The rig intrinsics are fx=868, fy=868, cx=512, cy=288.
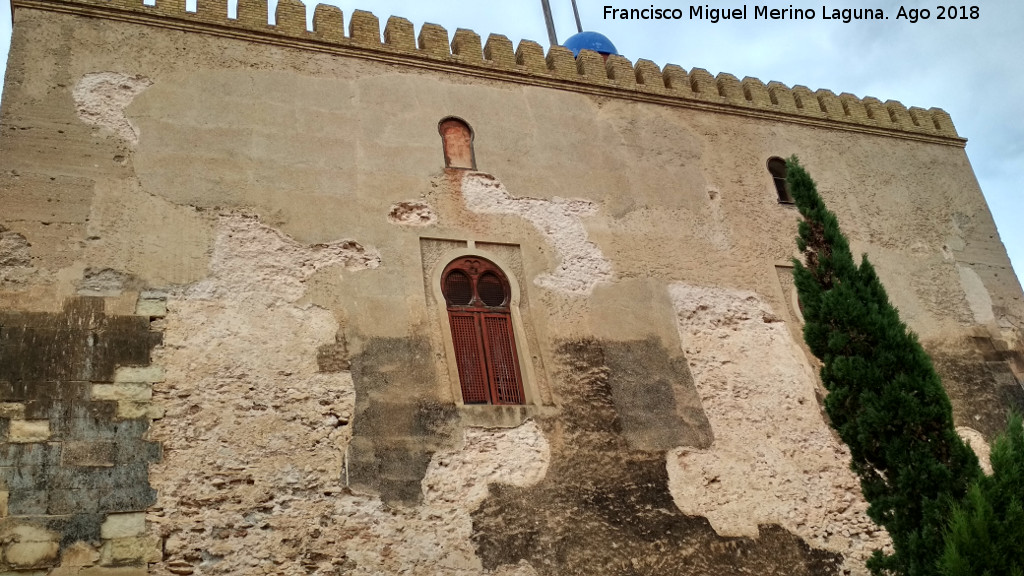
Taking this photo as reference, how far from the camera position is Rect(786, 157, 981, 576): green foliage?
5516 mm

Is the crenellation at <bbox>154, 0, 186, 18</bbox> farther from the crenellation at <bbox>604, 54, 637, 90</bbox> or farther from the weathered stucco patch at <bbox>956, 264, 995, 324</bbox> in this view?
the weathered stucco patch at <bbox>956, 264, 995, 324</bbox>

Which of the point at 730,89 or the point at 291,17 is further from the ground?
the point at 291,17

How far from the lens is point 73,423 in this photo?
5.52m

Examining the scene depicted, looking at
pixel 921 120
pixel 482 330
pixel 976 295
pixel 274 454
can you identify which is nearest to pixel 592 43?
pixel 921 120

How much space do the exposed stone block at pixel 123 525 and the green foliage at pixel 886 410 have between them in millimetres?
4664

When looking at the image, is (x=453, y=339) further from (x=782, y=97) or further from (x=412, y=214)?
(x=782, y=97)

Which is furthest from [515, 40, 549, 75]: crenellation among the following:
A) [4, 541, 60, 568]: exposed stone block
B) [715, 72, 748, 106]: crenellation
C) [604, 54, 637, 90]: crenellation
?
[4, 541, 60, 568]: exposed stone block

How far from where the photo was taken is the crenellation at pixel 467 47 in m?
8.42

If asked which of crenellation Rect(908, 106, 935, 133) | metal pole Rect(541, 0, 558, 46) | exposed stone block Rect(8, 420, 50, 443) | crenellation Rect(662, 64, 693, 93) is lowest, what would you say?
exposed stone block Rect(8, 420, 50, 443)

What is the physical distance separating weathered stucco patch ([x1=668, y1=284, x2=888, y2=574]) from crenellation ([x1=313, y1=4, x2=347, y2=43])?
12.5ft

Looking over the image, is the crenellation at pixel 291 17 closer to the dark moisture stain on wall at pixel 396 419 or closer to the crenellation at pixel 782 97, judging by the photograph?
the dark moisture stain on wall at pixel 396 419

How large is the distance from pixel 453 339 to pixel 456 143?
2.02 metres

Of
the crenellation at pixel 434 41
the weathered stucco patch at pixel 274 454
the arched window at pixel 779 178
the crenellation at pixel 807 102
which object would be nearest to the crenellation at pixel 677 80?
the arched window at pixel 779 178

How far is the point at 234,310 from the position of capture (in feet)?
20.6
